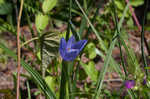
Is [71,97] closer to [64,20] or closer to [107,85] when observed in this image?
[107,85]

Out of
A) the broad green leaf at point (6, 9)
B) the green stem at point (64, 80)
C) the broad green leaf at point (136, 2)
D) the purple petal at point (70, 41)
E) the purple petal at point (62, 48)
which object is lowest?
the green stem at point (64, 80)

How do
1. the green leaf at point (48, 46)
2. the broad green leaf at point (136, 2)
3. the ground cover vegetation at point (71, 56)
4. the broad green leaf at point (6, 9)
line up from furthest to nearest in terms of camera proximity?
the broad green leaf at point (6, 9) < the broad green leaf at point (136, 2) < the green leaf at point (48, 46) < the ground cover vegetation at point (71, 56)

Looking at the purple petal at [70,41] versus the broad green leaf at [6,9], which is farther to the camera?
the broad green leaf at [6,9]

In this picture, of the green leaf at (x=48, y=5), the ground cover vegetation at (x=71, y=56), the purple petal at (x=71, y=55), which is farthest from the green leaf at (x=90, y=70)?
the purple petal at (x=71, y=55)

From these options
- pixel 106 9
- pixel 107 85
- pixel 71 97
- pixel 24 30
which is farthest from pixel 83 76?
pixel 24 30

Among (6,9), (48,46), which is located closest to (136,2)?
(48,46)

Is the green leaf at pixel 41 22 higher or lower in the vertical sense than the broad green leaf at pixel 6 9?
lower

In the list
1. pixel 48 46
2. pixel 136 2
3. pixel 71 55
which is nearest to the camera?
pixel 71 55

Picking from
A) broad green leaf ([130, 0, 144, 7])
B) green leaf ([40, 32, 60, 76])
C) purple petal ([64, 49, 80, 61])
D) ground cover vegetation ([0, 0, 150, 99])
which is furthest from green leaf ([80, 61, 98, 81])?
broad green leaf ([130, 0, 144, 7])

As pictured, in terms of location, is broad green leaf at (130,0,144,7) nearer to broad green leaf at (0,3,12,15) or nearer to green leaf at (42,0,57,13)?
green leaf at (42,0,57,13)

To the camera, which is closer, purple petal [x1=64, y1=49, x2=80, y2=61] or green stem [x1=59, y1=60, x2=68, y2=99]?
purple petal [x1=64, y1=49, x2=80, y2=61]

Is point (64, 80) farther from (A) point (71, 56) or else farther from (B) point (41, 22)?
(B) point (41, 22)

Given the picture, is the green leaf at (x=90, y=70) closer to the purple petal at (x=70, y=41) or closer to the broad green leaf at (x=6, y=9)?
the purple petal at (x=70, y=41)
